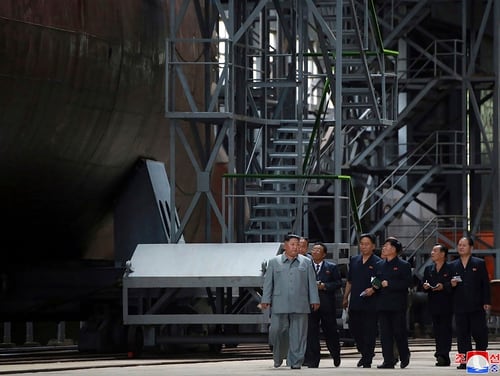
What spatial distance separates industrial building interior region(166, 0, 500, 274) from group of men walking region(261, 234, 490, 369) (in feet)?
12.6

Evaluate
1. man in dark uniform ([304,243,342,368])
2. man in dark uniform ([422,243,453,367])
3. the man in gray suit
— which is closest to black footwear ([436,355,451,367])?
man in dark uniform ([422,243,453,367])

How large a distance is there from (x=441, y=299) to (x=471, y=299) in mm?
703

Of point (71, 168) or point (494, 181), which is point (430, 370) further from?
point (494, 181)

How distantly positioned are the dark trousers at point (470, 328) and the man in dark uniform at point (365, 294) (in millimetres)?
1230

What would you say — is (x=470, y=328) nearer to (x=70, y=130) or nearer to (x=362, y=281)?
(x=362, y=281)

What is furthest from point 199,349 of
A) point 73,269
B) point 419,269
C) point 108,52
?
point 419,269

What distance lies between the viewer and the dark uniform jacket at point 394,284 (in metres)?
22.3

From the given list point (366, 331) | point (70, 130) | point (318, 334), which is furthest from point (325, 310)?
point (70, 130)

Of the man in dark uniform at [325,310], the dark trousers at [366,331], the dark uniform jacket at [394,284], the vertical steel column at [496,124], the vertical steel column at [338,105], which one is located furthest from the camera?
the vertical steel column at [496,124]

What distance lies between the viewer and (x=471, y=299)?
74.6 feet

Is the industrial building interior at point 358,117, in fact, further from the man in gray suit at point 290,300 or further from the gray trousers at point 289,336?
the gray trousers at point 289,336

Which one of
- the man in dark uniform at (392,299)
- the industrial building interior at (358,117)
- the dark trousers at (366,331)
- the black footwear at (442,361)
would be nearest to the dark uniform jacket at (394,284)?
the man in dark uniform at (392,299)

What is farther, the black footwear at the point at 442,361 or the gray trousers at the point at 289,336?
the black footwear at the point at 442,361

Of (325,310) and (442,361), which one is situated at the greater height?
(325,310)
